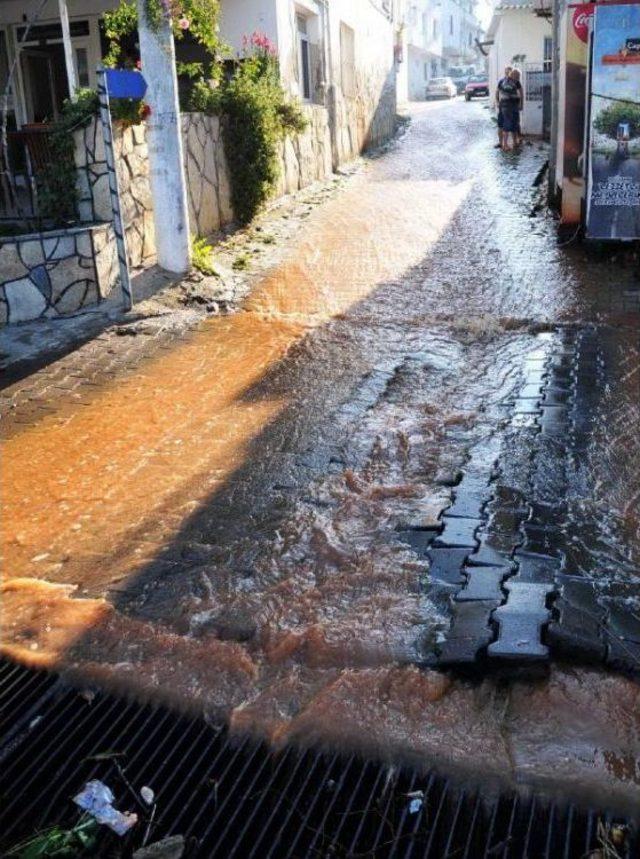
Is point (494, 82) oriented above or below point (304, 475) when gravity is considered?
above

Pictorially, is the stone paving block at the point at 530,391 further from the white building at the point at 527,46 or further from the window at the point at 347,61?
the white building at the point at 527,46

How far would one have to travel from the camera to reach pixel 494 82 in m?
29.3

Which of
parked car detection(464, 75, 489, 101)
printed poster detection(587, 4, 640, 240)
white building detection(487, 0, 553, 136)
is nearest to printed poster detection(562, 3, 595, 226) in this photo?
printed poster detection(587, 4, 640, 240)

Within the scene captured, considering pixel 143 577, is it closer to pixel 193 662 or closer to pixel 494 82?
pixel 193 662

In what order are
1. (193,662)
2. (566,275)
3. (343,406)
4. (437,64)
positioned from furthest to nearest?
(437,64), (566,275), (343,406), (193,662)

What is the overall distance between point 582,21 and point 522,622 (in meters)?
8.83

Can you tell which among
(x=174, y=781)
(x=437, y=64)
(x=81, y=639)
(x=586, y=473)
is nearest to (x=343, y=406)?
(x=586, y=473)

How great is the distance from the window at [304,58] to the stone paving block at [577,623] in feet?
47.6

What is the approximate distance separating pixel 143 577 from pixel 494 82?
2870 cm

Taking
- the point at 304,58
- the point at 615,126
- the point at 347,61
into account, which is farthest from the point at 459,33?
the point at 615,126

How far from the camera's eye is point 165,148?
31.1 ft

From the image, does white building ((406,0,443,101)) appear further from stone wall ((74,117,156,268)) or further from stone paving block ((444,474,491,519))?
stone paving block ((444,474,491,519))

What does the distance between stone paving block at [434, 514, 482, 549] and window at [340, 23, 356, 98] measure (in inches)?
668

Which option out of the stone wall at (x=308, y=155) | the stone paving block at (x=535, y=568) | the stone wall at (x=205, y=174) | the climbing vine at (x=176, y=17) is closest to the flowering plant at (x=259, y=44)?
the stone wall at (x=308, y=155)
